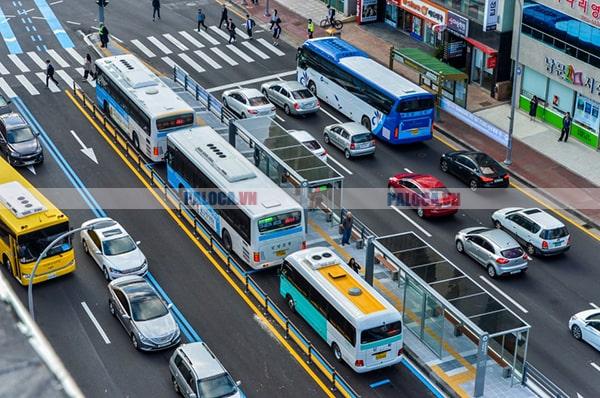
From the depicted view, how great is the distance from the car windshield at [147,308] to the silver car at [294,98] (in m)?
23.9

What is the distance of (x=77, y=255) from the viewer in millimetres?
38250

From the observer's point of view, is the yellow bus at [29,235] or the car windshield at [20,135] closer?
the yellow bus at [29,235]

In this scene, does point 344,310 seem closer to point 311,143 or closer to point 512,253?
point 512,253

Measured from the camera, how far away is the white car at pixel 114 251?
3569 cm

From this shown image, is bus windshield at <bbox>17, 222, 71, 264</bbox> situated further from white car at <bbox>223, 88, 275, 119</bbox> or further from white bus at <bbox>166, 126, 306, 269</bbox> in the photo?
white car at <bbox>223, 88, 275, 119</bbox>

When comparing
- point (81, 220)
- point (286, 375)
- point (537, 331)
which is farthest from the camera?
point (81, 220)

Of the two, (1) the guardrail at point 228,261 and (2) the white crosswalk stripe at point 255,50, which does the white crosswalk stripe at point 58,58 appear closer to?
(1) the guardrail at point 228,261

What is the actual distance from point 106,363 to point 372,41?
41.1 metres

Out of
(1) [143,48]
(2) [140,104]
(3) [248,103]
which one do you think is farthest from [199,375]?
(1) [143,48]

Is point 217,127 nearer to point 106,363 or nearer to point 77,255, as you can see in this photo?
point 77,255

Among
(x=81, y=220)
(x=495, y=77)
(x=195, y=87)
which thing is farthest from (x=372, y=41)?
(x=81, y=220)

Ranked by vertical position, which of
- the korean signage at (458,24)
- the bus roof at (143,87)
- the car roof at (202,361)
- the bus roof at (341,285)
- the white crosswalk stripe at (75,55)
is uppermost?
the korean signage at (458,24)

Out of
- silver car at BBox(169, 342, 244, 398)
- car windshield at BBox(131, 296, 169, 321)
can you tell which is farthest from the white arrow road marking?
silver car at BBox(169, 342, 244, 398)

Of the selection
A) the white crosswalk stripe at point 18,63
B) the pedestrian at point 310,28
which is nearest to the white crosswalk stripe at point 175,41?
the pedestrian at point 310,28
